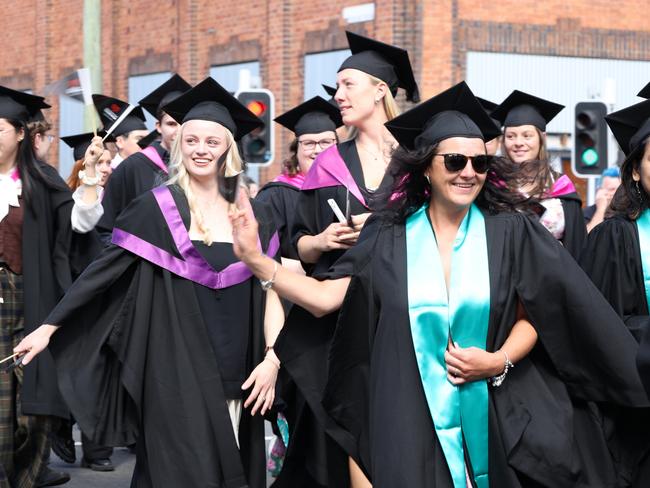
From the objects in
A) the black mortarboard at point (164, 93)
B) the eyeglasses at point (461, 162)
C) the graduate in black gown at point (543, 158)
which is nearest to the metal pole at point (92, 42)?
the black mortarboard at point (164, 93)

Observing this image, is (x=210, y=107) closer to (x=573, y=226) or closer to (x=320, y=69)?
(x=573, y=226)

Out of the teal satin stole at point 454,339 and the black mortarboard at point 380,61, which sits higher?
the black mortarboard at point 380,61

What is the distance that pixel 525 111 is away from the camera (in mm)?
8086

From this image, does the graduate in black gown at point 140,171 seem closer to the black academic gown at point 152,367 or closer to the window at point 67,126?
the black academic gown at point 152,367

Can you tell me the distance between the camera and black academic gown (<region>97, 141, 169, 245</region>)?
9016 millimetres

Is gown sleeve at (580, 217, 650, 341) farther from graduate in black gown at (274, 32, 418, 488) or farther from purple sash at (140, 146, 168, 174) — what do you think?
purple sash at (140, 146, 168, 174)

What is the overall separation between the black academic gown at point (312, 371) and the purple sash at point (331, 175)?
0.08 feet

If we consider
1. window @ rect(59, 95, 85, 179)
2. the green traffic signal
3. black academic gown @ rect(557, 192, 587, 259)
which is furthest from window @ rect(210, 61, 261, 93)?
black academic gown @ rect(557, 192, 587, 259)

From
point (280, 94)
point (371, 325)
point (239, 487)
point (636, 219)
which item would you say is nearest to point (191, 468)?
point (239, 487)

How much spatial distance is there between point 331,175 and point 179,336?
1134mm

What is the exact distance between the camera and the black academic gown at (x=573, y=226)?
7641mm

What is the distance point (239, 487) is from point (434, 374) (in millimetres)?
1534

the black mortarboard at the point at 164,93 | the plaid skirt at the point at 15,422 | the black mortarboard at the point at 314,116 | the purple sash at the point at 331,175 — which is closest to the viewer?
the purple sash at the point at 331,175

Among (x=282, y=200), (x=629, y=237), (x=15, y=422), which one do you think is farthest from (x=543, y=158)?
(x=15, y=422)
